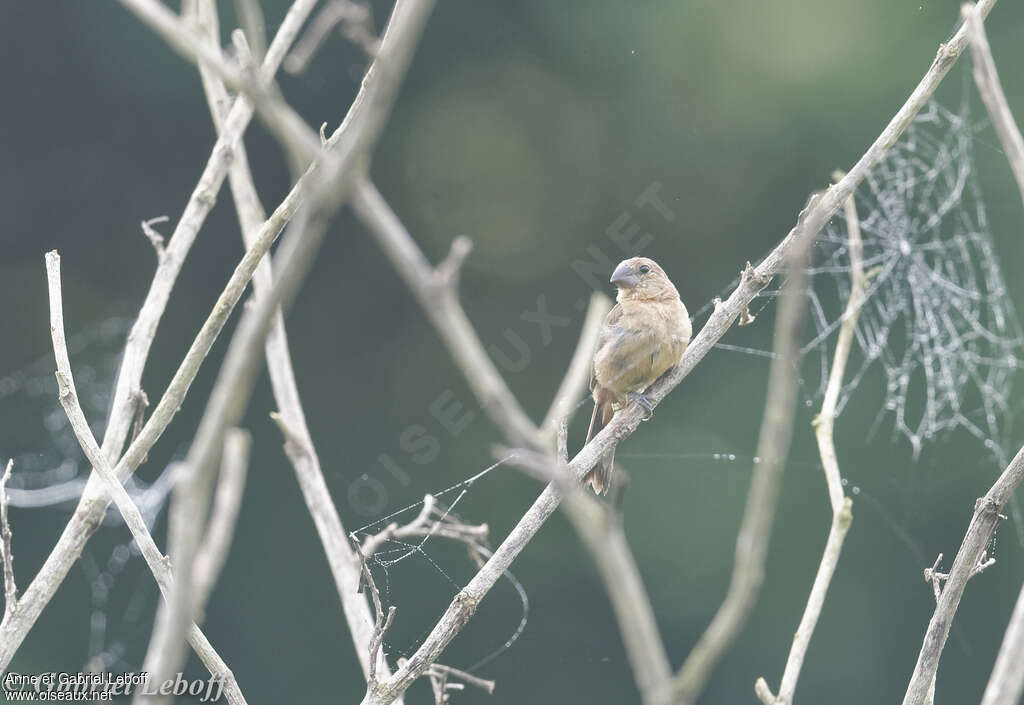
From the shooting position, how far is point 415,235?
6.62 meters

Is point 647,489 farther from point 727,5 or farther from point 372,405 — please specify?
point 727,5

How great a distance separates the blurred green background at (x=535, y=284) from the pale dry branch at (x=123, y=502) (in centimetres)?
461

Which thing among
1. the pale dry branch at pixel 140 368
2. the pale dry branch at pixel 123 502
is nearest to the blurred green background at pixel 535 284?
the pale dry branch at pixel 140 368

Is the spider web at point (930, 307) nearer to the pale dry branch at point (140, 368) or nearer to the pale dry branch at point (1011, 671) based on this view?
the pale dry branch at point (140, 368)

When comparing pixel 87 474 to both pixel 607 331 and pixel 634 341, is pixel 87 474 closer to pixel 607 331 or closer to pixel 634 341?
pixel 607 331

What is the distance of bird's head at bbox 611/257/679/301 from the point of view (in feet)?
11.0

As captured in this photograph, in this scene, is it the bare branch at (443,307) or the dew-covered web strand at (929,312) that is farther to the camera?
the dew-covered web strand at (929,312)

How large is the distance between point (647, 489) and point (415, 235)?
1907 mm

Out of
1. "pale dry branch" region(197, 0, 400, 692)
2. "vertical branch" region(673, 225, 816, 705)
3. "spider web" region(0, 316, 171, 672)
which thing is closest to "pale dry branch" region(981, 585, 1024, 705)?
"vertical branch" region(673, 225, 816, 705)

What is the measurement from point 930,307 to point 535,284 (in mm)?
2088

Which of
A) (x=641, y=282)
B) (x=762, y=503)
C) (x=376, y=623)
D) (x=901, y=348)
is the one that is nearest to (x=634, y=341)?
(x=641, y=282)

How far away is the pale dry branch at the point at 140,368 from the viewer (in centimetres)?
164

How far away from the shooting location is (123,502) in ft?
5.04

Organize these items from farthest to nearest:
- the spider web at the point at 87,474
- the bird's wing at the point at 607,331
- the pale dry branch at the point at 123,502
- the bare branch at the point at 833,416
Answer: the spider web at the point at 87,474 < the bird's wing at the point at 607,331 < the bare branch at the point at 833,416 < the pale dry branch at the point at 123,502
